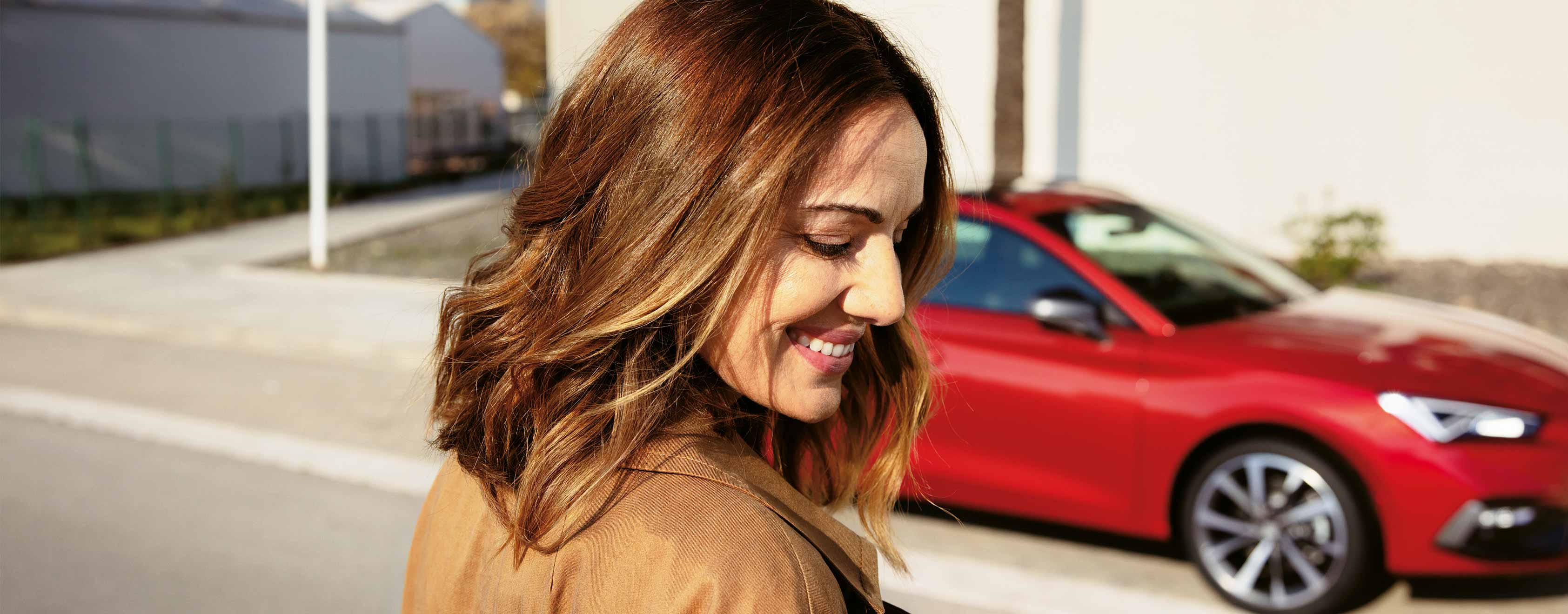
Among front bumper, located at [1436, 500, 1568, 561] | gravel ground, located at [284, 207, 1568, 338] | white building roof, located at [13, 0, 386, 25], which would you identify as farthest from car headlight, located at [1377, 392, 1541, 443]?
white building roof, located at [13, 0, 386, 25]

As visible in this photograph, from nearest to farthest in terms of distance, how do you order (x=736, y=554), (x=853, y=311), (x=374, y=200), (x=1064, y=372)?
(x=736, y=554), (x=853, y=311), (x=1064, y=372), (x=374, y=200)

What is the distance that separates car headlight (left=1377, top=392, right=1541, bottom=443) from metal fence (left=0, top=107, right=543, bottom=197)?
1903cm

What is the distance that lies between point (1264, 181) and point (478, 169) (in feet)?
73.0

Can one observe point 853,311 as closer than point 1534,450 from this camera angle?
Yes

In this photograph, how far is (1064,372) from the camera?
4.84 metres

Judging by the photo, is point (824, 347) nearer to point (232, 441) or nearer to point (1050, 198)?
point (1050, 198)

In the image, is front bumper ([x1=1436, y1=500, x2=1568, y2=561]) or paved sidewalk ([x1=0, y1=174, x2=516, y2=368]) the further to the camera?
paved sidewalk ([x1=0, y1=174, x2=516, y2=368])

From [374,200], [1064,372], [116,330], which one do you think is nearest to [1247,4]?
[1064,372]

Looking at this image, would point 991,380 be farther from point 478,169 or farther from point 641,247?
point 478,169

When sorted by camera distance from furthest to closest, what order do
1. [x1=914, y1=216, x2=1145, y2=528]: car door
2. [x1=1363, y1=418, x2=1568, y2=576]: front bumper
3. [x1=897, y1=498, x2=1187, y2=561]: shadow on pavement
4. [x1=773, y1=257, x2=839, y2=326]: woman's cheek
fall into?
[x1=897, y1=498, x2=1187, y2=561]: shadow on pavement < [x1=914, y1=216, x2=1145, y2=528]: car door < [x1=1363, y1=418, x2=1568, y2=576]: front bumper < [x1=773, y1=257, x2=839, y2=326]: woman's cheek

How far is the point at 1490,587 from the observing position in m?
4.70

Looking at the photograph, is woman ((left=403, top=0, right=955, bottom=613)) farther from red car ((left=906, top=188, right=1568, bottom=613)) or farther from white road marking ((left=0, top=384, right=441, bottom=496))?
white road marking ((left=0, top=384, right=441, bottom=496))

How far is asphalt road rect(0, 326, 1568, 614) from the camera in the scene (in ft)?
15.3

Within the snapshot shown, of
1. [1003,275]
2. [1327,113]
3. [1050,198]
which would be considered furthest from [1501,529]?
[1327,113]
